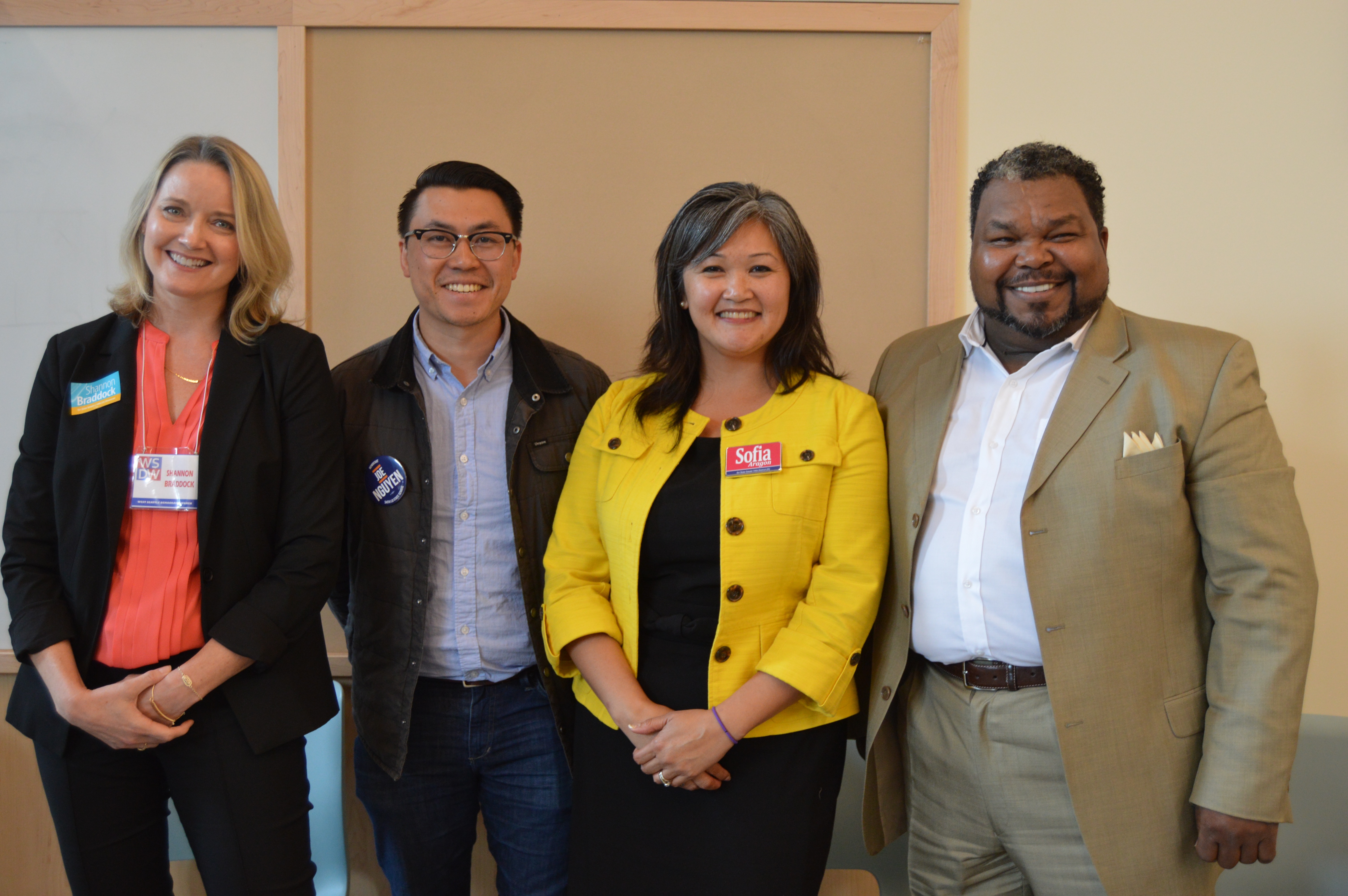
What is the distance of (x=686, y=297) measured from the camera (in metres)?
1.88

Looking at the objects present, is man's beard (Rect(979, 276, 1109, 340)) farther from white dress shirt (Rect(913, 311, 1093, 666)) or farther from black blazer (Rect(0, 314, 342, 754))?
black blazer (Rect(0, 314, 342, 754))

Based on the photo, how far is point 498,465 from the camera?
6.70ft

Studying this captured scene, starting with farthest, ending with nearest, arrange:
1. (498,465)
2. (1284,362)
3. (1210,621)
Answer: (1284,362) → (498,465) → (1210,621)

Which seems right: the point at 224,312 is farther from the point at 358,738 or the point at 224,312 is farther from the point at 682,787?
the point at 682,787

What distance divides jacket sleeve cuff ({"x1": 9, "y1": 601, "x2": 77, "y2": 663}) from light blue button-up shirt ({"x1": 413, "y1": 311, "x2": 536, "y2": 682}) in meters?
0.68

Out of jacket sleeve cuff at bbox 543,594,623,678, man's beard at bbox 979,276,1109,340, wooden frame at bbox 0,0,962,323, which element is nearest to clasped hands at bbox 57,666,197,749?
jacket sleeve cuff at bbox 543,594,623,678

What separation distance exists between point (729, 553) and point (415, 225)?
1.09 m

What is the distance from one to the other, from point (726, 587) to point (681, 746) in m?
0.31

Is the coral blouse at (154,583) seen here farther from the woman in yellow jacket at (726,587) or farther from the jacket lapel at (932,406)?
the jacket lapel at (932,406)

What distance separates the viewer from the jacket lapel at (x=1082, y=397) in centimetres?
158

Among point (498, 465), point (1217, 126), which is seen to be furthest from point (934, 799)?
point (1217, 126)

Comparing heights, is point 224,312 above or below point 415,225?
below

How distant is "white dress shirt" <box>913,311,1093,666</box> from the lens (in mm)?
1613

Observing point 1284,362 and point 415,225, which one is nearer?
point 415,225
